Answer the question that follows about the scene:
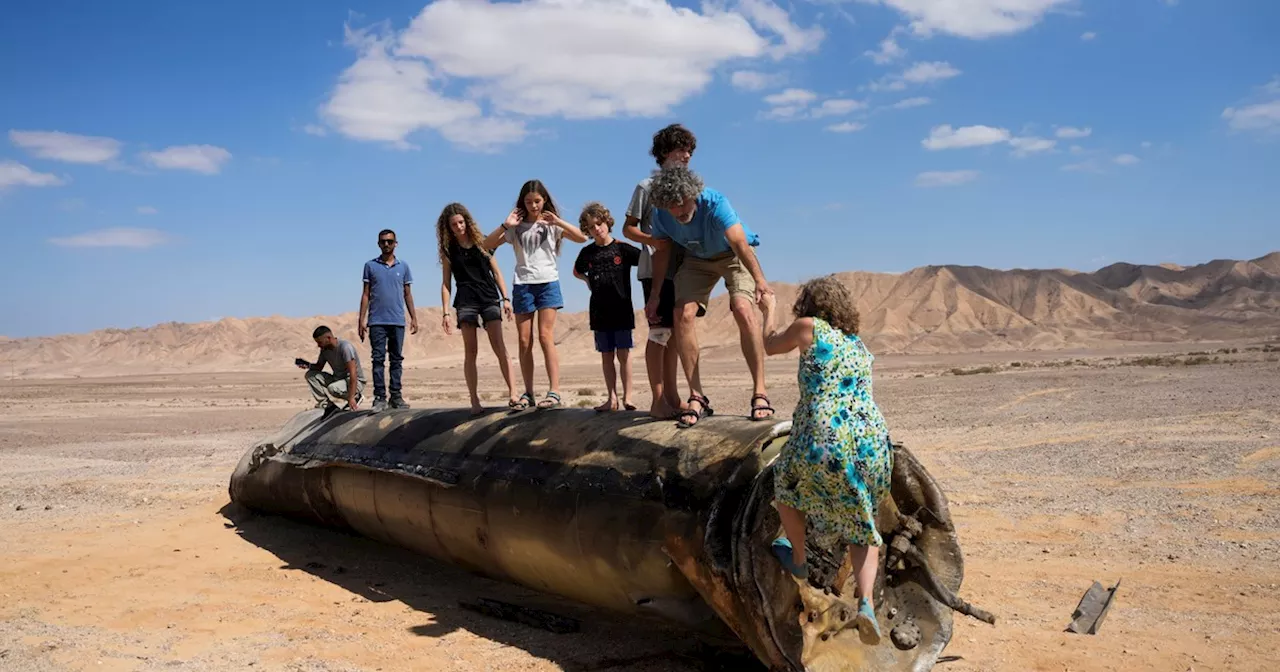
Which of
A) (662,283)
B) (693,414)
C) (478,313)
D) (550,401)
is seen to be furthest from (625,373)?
(478,313)

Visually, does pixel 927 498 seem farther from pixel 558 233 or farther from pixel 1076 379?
pixel 1076 379

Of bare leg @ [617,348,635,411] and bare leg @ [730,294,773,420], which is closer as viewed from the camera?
bare leg @ [730,294,773,420]

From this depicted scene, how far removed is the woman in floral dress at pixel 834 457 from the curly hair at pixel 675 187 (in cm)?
149

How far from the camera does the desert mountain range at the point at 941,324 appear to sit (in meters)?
68.9

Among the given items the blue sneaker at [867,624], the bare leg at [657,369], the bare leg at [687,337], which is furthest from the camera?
the bare leg at [657,369]

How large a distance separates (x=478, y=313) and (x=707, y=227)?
280cm

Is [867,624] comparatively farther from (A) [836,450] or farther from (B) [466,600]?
(B) [466,600]

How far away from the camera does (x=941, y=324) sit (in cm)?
7469

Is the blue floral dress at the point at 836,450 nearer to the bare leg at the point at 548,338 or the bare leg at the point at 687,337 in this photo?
the bare leg at the point at 687,337

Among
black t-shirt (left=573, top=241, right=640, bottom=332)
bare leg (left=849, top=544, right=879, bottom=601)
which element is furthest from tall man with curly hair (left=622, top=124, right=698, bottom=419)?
bare leg (left=849, top=544, right=879, bottom=601)

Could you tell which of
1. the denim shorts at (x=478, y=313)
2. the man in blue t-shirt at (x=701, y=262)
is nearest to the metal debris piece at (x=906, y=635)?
the man in blue t-shirt at (x=701, y=262)

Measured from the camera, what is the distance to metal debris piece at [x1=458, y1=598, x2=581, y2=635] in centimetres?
602

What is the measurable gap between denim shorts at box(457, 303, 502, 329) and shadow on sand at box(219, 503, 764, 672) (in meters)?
2.01

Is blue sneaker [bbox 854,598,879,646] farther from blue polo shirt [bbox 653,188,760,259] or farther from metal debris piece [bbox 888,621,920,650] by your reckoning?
blue polo shirt [bbox 653,188,760,259]
